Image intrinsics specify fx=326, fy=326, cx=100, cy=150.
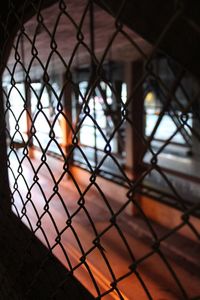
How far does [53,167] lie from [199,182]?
2545mm

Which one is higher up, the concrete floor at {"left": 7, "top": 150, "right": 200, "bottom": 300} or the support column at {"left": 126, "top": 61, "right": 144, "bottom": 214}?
the support column at {"left": 126, "top": 61, "right": 144, "bottom": 214}

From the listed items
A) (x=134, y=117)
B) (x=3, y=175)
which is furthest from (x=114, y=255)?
(x=3, y=175)

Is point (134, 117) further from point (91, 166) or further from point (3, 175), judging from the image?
point (91, 166)

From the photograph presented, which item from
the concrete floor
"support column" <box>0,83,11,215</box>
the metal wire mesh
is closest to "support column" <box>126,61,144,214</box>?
the metal wire mesh

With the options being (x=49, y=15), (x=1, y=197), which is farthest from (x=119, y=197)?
(x=1, y=197)

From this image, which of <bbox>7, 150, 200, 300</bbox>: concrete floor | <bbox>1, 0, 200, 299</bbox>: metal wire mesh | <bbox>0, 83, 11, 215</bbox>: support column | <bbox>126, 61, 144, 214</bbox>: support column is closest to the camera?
<bbox>1, 0, 200, 299</bbox>: metal wire mesh

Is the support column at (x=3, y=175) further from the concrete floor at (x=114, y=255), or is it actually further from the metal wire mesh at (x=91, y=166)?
the concrete floor at (x=114, y=255)

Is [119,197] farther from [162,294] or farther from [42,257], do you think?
[42,257]

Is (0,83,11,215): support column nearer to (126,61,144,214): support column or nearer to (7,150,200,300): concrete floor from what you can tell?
(7,150,200,300): concrete floor

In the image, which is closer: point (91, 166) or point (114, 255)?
point (91, 166)

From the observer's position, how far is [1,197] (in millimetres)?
878

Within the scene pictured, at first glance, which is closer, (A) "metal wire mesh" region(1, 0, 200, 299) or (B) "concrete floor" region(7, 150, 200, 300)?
(A) "metal wire mesh" region(1, 0, 200, 299)

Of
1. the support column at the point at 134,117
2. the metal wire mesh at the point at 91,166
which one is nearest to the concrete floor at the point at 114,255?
the metal wire mesh at the point at 91,166

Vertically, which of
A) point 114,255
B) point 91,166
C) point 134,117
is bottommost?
point 91,166
